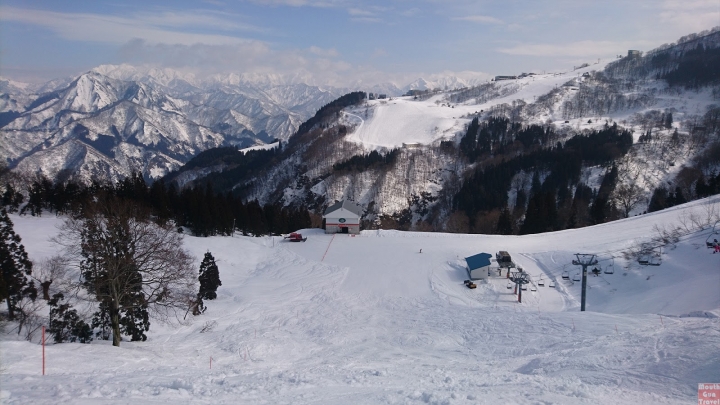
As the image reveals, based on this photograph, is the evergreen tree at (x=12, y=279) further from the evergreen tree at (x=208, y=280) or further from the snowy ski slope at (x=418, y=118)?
the snowy ski slope at (x=418, y=118)

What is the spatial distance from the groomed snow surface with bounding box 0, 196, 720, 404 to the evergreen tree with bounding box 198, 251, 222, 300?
1096 millimetres

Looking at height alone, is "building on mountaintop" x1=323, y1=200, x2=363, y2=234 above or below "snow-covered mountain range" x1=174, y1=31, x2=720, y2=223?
below

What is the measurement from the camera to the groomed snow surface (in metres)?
10.1

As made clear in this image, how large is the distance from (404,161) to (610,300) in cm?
9740

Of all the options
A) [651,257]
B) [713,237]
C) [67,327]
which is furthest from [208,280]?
[713,237]

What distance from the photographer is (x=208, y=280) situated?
2612 centimetres

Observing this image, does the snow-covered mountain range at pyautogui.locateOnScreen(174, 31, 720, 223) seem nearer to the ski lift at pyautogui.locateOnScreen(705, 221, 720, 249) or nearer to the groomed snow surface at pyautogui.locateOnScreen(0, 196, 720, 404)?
the ski lift at pyautogui.locateOnScreen(705, 221, 720, 249)

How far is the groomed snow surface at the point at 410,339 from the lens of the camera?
33.0ft

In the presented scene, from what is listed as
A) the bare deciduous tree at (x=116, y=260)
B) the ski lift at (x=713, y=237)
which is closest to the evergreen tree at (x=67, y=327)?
the bare deciduous tree at (x=116, y=260)

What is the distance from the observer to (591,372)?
11.9 metres

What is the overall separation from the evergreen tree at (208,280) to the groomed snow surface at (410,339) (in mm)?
1096

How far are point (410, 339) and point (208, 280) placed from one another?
571 inches

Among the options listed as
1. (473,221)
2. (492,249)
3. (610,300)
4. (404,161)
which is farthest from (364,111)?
(610,300)

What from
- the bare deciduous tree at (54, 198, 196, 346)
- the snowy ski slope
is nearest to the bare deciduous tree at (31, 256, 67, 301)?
the bare deciduous tree at (54, 198, 196, 346)
